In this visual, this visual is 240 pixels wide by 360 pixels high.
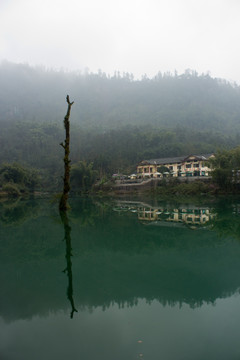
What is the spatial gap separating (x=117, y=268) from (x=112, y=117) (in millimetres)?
136063

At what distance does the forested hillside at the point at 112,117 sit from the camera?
7350cm

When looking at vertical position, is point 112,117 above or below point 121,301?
above

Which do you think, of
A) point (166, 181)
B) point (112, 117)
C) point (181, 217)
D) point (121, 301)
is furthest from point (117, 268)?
point (112, 117)

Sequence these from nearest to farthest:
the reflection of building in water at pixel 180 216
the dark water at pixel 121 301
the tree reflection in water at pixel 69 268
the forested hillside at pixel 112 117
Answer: the dark water at pixel 121 301
the tree reflection in water at pixel 69 268
the reflection of building in water at pixel 180 216
the forested hillside at pixel 112 117

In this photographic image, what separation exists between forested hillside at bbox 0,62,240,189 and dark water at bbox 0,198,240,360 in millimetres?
53819

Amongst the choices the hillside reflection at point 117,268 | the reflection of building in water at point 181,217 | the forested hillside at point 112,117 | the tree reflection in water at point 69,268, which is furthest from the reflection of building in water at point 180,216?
the forested hillside at point 112,117

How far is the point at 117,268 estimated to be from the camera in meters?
5.07

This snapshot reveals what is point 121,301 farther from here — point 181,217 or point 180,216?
point 180,216

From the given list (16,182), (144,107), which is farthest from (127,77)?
(16,182)

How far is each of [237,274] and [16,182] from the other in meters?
50.5

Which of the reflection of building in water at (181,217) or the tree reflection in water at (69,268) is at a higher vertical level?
the reflection of building in water at (181,217)

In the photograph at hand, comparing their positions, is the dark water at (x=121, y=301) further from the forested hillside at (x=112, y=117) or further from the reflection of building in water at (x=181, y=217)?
the forested hillside at (x=112, y=117)

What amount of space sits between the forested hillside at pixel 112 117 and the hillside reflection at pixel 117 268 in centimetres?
5221

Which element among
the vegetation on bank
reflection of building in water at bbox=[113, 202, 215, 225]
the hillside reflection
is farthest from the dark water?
the vegetation on bank
